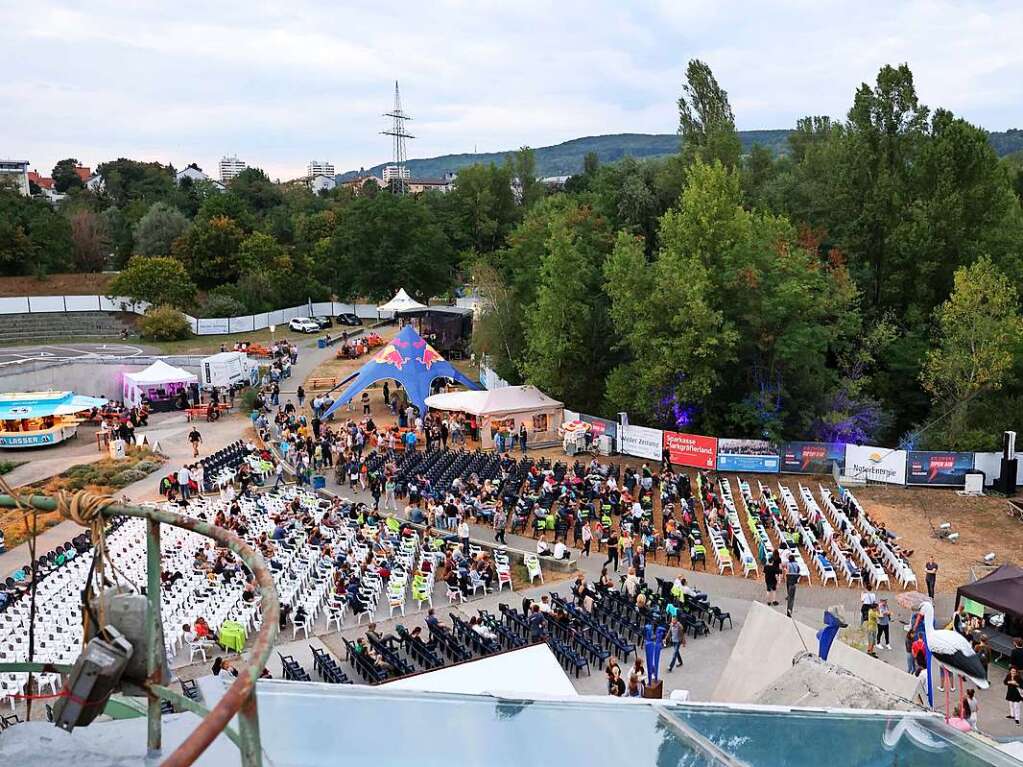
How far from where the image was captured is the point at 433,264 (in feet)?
215

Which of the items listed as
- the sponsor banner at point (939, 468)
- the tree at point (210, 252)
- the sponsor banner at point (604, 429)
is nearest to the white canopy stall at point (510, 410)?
the sponsor banner at point (604, 429)

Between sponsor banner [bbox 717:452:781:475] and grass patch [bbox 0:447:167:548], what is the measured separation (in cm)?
1827

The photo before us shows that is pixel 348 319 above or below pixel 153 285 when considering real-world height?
below

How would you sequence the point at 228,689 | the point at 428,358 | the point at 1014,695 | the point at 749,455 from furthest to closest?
the point at 428,358 → the point at 749,455 → the point at 1014,695 → the point at 228,689

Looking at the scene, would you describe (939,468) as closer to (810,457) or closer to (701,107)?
(810,457)

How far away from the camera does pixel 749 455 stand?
91.0 ft

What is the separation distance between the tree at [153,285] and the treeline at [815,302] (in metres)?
24.4

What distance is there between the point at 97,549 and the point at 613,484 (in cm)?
2203

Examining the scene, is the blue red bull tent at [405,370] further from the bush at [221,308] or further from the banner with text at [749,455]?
the bush at [221,308]

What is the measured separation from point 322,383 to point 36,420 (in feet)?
42.7

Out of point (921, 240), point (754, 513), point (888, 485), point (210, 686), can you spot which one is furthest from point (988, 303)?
point (210, 686)

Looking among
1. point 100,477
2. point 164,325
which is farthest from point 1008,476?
point 164,325

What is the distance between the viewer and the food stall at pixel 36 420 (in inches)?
1251

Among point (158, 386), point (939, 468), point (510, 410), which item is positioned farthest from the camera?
point (158, 386)
